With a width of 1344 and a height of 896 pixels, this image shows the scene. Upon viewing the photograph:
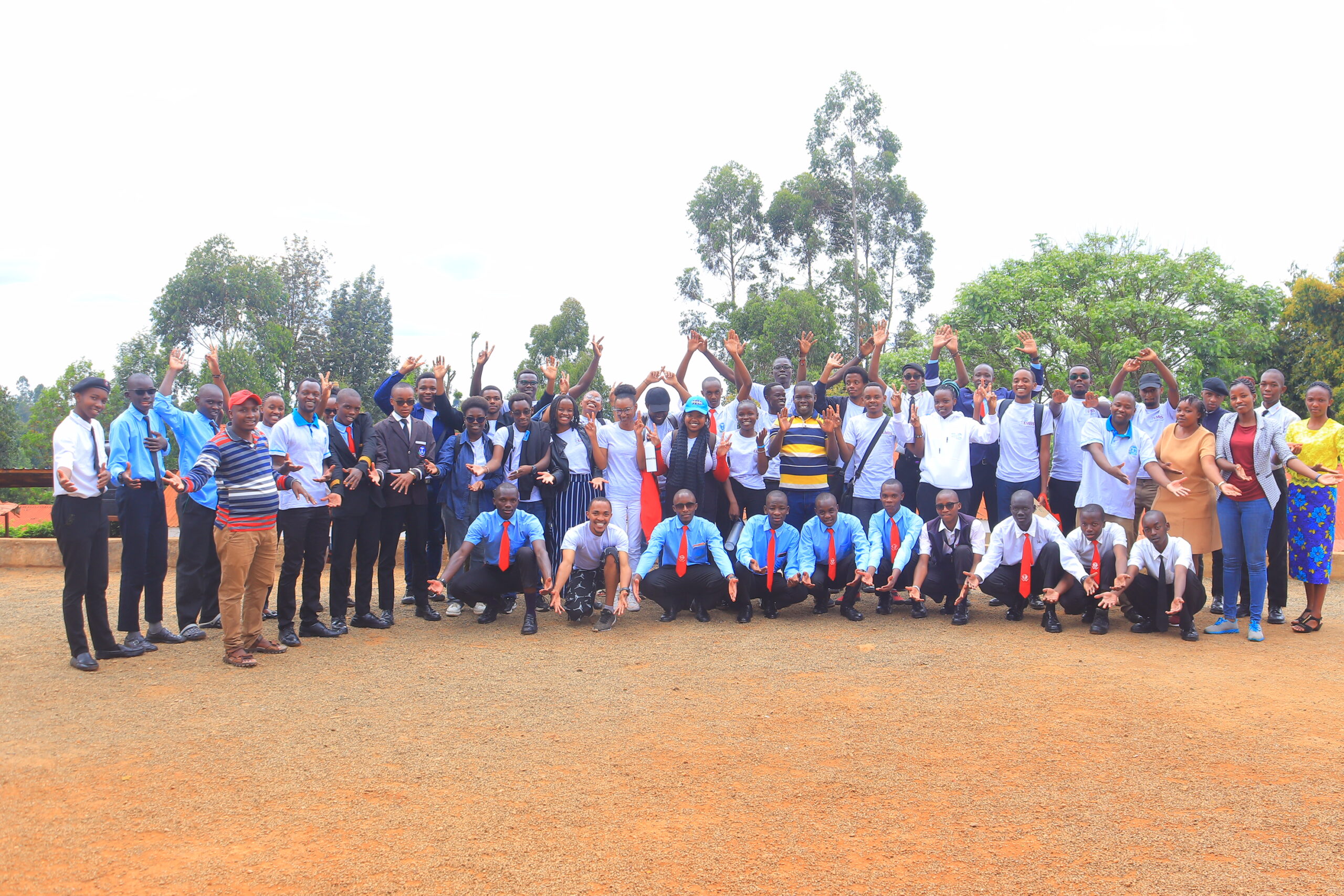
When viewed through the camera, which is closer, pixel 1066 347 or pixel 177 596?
pixel 177 596

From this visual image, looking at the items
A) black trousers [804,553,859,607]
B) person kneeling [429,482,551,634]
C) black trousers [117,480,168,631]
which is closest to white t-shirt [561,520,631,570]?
person kneeling [429,482,551,634]

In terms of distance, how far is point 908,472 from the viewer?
8.98 meters

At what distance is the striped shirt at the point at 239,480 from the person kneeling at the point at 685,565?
9.95 ft

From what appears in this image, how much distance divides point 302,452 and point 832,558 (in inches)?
178

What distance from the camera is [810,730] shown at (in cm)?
482

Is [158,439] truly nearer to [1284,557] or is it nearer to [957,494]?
[957,494]

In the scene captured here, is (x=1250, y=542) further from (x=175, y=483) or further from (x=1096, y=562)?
(x=175, y=483)

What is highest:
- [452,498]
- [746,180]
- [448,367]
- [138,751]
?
[746,180]

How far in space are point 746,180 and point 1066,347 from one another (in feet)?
44.4

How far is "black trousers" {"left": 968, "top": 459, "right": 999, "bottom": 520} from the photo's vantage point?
8.46m

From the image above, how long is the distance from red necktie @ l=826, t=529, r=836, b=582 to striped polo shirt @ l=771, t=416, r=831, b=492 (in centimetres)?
53

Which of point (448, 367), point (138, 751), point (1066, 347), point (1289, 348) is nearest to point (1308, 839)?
point (138, 751)

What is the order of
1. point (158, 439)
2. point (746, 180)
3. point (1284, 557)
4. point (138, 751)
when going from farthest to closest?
point (746, 180)
point (1284, 557)
point (158, 439)
point (138, 751)

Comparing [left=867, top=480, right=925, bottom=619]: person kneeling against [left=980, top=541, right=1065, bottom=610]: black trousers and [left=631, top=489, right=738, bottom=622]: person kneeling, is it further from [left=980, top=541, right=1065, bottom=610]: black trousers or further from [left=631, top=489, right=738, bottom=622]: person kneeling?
[left=631, top=489, right=738, bottom=622]: person kneeling
